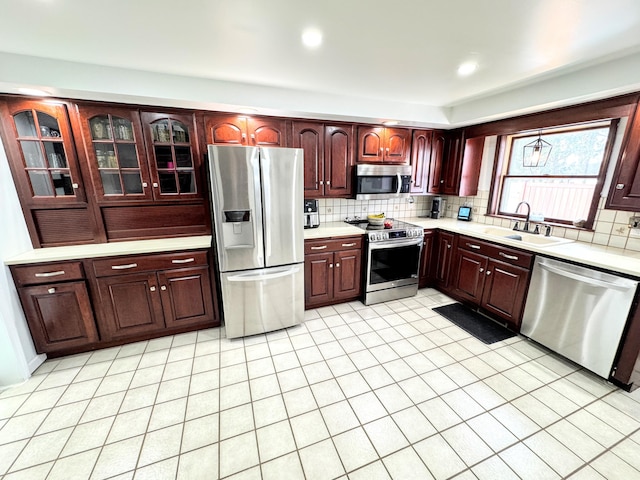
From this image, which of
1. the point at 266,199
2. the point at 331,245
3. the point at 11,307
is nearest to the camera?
Answer: the point at 11,307

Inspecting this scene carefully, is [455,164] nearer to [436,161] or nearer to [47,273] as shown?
[436,161]

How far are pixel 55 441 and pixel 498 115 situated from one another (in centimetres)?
448

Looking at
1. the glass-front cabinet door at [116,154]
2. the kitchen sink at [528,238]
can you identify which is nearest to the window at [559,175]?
the kitchen sink at [528,238]

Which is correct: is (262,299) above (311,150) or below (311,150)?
below

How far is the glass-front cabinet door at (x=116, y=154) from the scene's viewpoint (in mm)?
2252

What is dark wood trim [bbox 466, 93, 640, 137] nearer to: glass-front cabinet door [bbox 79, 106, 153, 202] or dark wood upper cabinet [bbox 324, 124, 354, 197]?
dark wood upper cabinet [bbox 324, 124, 354, 197]

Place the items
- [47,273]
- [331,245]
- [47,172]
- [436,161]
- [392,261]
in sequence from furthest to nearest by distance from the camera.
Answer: [436,161] < [392,261] < [331,245] < [47,172] < [47,273]

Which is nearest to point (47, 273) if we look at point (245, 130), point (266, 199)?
point (266, 199)

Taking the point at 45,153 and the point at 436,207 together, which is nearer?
the point at 45,153

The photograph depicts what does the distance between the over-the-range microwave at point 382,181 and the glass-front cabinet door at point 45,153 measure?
9.02ft

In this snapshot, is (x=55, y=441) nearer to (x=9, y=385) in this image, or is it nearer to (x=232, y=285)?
(x=9, y=385)

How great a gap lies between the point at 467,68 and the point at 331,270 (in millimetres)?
2215

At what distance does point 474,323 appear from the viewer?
9.21 feet

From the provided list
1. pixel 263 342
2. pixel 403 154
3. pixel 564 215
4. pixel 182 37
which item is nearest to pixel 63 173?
pixel 182 37
